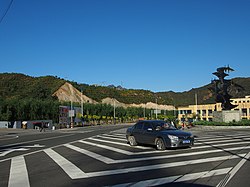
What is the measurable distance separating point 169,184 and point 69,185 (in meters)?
2.39

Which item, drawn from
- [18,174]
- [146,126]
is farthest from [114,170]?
[146,126]

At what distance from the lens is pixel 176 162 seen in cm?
1111

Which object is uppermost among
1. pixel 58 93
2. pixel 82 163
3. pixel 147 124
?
pixel 58 93

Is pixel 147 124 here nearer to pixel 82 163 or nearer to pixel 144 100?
pixel 82 163

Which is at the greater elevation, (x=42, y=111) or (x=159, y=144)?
(x=42, y=111)

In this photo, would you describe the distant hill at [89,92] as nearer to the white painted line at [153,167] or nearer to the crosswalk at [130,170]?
the white painted line at [153,167]

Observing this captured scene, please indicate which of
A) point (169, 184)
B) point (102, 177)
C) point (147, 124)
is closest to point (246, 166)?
point (169, 184)

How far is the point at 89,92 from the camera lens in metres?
146

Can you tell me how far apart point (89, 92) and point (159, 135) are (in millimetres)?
131563

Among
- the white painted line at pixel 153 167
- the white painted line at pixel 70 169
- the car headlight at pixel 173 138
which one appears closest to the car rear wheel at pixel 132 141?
the car headlight at pixel 173 138

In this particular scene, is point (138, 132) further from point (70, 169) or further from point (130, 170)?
point (130, 170)

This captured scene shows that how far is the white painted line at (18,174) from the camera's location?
8.27m

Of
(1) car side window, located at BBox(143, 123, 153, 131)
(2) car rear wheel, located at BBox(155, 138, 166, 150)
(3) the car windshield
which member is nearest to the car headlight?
(2) car rear wheel, located at BBox(155, 138, 166, 150)

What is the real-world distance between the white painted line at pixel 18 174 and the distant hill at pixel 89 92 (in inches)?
2597
